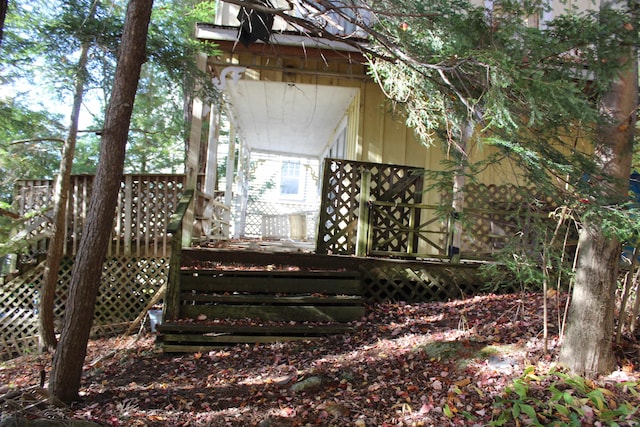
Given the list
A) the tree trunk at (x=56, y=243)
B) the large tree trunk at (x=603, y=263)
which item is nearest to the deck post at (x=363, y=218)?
the large tree trunk at (x=603, y=263)

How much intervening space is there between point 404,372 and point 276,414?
124cm

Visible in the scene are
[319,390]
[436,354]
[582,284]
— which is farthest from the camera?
[436,354]

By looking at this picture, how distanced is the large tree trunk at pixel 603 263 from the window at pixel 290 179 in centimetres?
1537

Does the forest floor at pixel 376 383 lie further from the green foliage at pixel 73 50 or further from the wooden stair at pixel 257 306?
the green foliage at pixel 73 50

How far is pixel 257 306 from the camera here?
553cm

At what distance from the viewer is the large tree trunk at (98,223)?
12.7ft

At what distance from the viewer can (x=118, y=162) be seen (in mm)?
3975

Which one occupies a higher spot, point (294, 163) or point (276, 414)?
point (294, 163)

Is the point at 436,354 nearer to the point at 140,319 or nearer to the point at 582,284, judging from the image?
the point at 582,284

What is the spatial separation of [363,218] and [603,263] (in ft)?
11.7

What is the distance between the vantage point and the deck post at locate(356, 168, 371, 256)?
21.2 feet

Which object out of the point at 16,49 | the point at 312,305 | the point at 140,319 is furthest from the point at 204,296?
the point at 16,49

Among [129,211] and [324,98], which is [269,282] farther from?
[324,98]

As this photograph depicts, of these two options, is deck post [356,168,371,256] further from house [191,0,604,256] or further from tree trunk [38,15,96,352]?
tree trunk [38,15,96,352]
